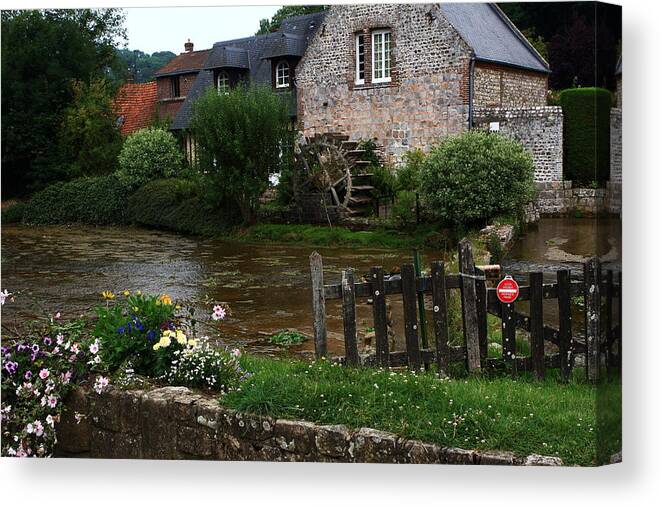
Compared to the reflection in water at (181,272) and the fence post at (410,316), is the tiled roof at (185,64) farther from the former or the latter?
the fence post at (410,316)

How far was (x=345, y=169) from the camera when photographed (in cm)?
1608

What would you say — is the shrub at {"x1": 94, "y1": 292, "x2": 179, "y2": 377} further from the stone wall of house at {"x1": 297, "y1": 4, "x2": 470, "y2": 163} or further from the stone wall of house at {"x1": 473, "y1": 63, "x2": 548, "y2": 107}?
the stone wall of house at {"x1": 297, "y1": 4, "x2": 470, "y2": 163}

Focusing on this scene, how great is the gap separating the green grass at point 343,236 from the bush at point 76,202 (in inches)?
64.0

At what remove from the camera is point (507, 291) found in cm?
667

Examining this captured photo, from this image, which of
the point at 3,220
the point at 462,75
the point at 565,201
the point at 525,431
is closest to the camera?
the point at 525,431

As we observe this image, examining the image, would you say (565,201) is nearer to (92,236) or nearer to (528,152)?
(528,152)

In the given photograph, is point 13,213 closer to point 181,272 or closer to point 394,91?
point 181,272

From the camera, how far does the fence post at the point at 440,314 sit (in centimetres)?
671

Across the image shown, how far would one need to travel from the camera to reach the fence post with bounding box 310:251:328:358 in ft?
22.1

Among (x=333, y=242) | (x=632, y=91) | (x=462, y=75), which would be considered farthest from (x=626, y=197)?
(x=462, y=75)

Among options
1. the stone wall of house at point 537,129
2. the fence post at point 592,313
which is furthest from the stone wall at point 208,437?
the stone wall of house at point 537,129

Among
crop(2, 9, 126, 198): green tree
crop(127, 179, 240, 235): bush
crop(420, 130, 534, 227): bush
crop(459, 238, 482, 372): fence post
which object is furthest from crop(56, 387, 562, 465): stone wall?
crop(420, 130, 534, 227): bush

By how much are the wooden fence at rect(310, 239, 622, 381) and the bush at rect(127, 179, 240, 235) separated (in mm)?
2518

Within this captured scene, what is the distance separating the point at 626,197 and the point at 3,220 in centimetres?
472
